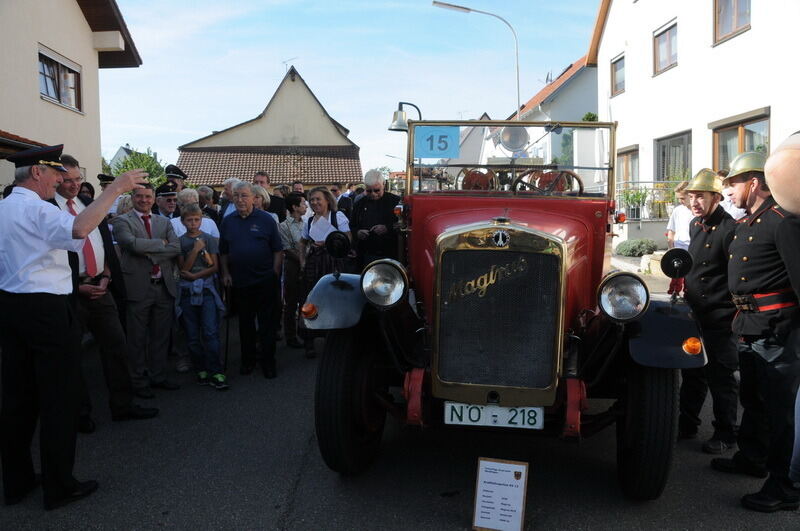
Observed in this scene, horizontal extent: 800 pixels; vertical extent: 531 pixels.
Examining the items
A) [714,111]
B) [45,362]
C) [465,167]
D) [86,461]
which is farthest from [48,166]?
[714,111]

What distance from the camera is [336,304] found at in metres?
3.71

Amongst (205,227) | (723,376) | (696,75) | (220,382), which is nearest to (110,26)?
(205,227)

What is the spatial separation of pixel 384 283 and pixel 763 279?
187 cm

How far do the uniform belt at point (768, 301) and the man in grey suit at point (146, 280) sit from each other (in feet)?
13.2

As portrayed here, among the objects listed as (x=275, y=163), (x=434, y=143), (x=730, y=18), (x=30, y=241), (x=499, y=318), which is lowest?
(x=499, y=318)

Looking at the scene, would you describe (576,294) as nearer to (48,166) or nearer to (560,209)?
(560,209)

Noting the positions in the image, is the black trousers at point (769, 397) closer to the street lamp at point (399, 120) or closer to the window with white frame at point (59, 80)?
the street lamp at point (399, 120)

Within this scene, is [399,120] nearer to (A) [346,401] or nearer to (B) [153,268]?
(B) [153,268]

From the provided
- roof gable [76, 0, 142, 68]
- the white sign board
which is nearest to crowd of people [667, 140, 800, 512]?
the white sign board

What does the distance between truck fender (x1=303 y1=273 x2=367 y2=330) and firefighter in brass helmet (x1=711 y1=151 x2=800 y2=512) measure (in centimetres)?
197

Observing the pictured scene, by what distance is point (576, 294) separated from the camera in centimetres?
366

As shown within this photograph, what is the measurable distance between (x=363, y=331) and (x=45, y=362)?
1.61 meters

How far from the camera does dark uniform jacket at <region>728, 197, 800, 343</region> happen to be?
3391 mm

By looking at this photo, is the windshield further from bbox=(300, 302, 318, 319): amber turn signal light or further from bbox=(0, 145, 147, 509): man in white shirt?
bbox=(0, 145, 147, 509): man in white shirt
